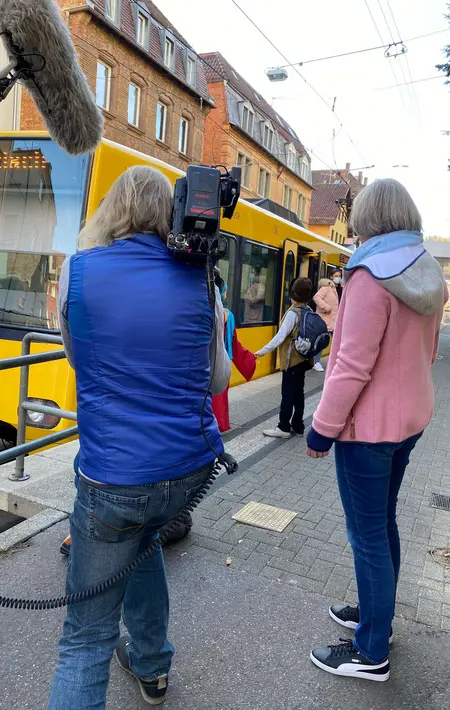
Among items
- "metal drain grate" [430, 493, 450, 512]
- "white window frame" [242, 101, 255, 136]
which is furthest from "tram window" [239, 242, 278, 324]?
"white window frame" [242, 101, 255, 136]

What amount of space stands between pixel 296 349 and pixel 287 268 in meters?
4.89

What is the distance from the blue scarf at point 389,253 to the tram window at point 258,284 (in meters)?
6.30

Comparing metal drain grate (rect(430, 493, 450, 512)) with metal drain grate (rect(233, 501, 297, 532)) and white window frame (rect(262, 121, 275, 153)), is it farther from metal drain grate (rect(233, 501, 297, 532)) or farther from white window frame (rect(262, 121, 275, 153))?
white window frame (rect(262, 121, 275, 153))

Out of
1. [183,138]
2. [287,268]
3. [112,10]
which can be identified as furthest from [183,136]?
[287,268]

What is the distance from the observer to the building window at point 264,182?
34.4m

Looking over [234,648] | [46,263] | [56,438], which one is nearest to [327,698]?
[234,648]

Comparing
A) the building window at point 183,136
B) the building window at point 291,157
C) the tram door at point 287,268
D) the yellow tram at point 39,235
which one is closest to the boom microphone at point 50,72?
the yellow tram at point 39,235

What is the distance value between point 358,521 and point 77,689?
1.19m

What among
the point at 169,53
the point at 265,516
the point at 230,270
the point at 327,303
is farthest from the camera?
the point at 169,53

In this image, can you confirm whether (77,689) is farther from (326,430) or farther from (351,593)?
(351,593)

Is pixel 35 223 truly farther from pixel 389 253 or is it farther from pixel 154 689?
pixel 154 689

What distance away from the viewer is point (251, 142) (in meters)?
31.4

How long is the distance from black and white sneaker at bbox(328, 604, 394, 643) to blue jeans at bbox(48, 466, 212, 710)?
1.33m

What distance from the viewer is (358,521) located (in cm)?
231
